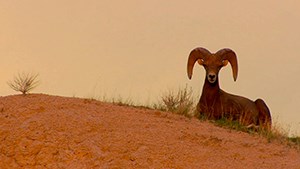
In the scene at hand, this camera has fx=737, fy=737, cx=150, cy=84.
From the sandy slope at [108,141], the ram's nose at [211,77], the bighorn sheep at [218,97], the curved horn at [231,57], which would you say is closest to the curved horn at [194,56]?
the bighorn sheep at [218,97]

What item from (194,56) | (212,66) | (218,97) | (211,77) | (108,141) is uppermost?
(194,56)

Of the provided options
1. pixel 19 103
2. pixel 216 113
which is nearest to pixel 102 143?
pixel 19 103

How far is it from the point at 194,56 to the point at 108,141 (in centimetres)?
642

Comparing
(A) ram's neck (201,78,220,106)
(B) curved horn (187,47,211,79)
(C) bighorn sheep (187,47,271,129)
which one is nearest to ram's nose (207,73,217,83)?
(C) bighorn sheep (187,47,271,129)

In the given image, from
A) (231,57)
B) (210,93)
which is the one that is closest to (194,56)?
(231,57)

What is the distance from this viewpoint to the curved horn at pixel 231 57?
17578 millimetres

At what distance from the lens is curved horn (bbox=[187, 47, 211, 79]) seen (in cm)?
1756

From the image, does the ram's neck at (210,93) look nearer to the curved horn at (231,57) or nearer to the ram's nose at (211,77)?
the ram's nose at (211,77)

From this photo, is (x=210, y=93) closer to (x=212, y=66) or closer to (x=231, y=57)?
(x=212, y=66)

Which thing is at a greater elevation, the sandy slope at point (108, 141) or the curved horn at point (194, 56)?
the curved horn at point (194, 56)

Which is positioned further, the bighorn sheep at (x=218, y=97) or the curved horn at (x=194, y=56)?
the curved horn at (x=194, y=56)

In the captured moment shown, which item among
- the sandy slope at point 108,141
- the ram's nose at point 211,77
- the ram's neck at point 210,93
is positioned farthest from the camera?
the ram's neck at point 210,93

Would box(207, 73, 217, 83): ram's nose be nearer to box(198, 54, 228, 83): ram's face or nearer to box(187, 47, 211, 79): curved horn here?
box(198, 54, 228, 83): ram's face

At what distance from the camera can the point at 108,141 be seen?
11828mm
